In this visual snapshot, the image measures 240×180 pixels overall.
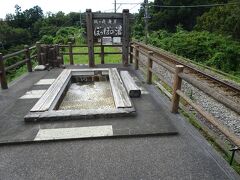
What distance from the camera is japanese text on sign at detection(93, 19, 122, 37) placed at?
27.1ft

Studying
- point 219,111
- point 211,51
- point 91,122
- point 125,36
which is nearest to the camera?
point 91,122

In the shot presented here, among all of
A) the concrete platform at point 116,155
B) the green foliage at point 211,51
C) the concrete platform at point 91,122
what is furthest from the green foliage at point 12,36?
the concrete platform at point 116,155

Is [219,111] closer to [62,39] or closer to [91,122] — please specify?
[91,122]

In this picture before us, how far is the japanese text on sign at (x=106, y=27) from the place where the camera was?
8.26 meters

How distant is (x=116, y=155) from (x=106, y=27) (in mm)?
6312

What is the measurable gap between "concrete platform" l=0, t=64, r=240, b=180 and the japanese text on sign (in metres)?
5.16

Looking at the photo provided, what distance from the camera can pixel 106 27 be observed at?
8.30 meters

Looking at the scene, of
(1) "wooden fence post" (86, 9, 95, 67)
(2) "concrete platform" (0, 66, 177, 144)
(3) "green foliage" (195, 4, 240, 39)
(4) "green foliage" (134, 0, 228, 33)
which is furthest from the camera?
(4) "green foliage" (134, 0, 228, 33)

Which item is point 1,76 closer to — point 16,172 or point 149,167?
point 16,172

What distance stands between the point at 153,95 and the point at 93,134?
2412 mm

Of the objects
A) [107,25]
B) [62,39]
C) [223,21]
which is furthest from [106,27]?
[62,39]

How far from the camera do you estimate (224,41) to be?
54.5ft

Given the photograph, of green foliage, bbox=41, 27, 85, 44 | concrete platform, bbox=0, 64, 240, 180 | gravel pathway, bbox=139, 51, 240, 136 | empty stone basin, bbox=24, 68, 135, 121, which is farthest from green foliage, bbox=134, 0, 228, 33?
concrete platform, bbox=0, 64, 240, 180

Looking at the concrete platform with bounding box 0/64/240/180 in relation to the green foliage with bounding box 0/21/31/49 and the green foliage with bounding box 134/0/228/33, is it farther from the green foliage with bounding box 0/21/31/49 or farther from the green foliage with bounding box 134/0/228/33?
the green foliage with bounding box 0/21/31/49
